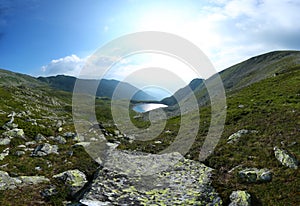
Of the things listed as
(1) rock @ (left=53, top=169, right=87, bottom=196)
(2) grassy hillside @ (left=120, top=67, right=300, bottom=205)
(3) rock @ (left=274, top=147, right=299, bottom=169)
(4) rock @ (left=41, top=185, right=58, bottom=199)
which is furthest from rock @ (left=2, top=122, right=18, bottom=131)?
(3) rock @ (left=274, top=147, right=299, bottom=169)

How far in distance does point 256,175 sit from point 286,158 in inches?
109

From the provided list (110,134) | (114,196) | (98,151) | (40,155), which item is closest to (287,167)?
(114,196)

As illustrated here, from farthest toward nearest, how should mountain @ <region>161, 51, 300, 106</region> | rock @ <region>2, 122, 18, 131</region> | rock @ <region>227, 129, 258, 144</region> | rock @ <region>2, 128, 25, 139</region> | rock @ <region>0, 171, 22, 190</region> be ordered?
1. mountain @ <region>161, 51, 300, 106</region>
2. rock @ <region>2, 122, 18, 131</region>
3. rock @ <region>2, 128, 25, 139</region>
4. rock @ <region>227, 129, 258, 144</region>
5. rock @ <region>0, 171, 22, 190</region>

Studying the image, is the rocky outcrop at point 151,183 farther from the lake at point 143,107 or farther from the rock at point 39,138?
the lake at point 143,107

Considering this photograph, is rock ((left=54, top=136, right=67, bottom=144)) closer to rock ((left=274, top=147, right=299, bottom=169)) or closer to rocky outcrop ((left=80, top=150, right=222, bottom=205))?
rocky outcrop ((left=80, top=150, right=222, bottom=205))

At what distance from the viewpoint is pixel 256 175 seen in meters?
15.6

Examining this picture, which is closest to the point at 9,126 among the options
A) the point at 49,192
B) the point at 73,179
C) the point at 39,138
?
the point at 39,138

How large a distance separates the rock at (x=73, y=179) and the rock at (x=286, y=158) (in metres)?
13.3

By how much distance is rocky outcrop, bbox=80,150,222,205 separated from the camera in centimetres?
A: 1395

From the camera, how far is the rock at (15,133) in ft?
Answer: 80.5

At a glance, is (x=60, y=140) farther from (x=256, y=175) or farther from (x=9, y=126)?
(x=256, y=175)

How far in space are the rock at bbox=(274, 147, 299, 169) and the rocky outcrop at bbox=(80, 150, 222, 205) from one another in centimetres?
482

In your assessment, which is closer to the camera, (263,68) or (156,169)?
(156,169)

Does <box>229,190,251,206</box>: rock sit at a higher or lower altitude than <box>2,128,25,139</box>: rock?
lower
